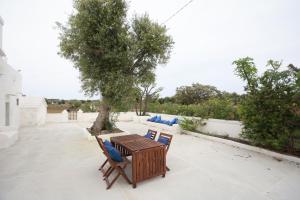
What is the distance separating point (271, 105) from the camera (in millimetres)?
5199

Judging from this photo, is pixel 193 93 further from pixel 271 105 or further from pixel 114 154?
pixel 114 154

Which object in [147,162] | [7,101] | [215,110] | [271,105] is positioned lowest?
[147,162]

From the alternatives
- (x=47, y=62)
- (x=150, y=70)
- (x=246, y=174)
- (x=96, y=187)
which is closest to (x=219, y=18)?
(x=150, y=70)

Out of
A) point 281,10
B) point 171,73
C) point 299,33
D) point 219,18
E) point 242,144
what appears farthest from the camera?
point 171,73

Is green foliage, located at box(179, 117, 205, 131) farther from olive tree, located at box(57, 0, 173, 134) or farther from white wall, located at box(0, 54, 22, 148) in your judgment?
white wall, located at box(0, 54, 22, 148)

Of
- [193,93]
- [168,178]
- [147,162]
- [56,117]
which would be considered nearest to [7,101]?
[56,117]

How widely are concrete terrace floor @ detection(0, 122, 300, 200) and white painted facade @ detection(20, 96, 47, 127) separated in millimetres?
7229

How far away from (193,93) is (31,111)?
933 inches

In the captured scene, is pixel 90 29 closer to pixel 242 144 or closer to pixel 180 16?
pixel 180 16

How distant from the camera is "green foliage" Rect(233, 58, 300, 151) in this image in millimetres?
4984

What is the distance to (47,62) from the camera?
527 inches

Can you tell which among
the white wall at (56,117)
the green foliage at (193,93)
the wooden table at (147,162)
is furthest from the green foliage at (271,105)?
the green foliage at (193,93)

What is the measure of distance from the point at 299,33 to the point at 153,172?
911cm

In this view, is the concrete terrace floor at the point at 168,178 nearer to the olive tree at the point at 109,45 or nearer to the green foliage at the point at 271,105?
A: the green foliage at the point at 271,105
